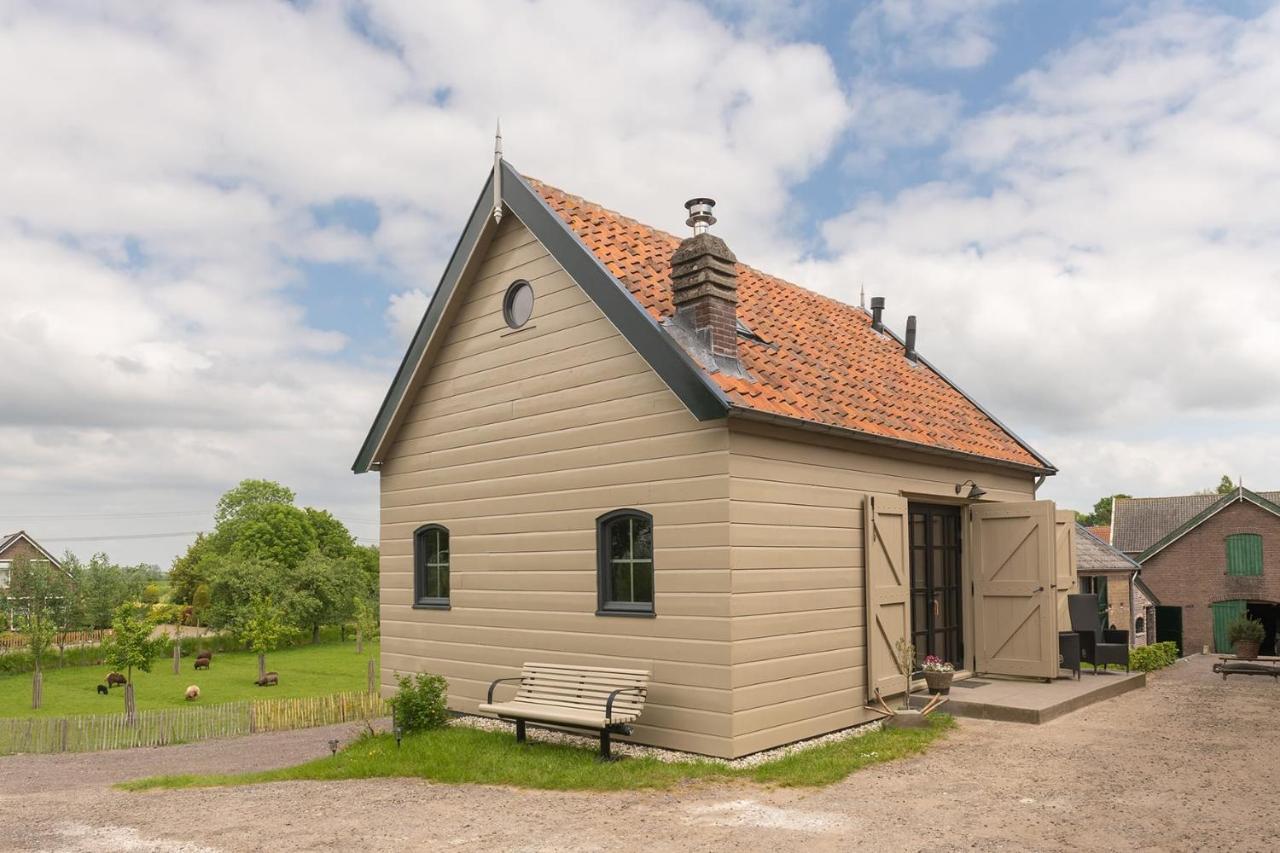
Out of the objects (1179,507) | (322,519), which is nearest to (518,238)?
(1179,507)

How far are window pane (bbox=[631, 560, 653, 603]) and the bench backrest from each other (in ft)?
2.68

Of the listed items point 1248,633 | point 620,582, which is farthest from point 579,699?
point 1248,633

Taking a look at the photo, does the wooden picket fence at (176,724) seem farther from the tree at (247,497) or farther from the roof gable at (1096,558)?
the tree at (247,497)

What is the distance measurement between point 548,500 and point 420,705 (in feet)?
9.95

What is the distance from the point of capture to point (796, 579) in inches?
401

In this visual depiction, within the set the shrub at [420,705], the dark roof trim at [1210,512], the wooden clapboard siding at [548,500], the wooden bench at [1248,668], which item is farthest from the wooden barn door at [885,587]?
the dark roof trim at [1210,512]

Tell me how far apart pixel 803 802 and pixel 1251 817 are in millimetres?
3449

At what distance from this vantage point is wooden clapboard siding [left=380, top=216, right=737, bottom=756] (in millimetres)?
9625

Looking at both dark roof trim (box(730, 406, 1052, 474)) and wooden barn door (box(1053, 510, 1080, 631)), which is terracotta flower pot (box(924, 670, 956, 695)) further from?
wooden barn door (box(1053, 510, 1080, 631))

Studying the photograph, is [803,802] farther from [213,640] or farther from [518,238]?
[213,640]

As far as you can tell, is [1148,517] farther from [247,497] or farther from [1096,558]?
[247,497]

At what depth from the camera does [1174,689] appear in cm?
1393

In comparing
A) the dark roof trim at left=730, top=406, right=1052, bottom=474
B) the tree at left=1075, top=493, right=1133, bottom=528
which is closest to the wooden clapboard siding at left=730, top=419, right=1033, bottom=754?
the dark roof trim at left=730, top=406, right=1052, bottom=474

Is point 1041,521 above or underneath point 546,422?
underneath
